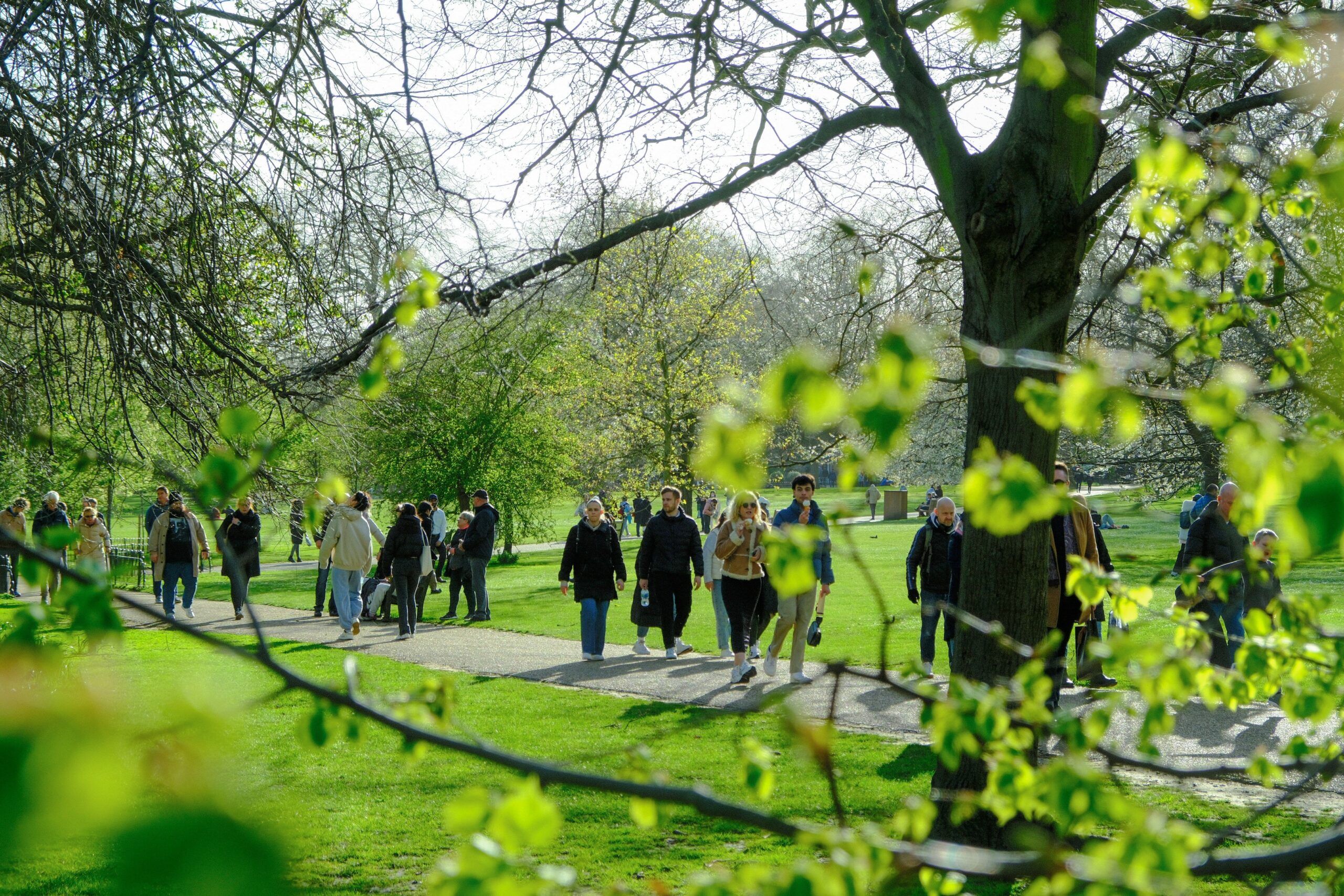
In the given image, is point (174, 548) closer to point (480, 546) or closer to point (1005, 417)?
point (480, 546)

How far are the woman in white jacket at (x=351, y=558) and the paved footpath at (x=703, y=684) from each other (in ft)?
1.27

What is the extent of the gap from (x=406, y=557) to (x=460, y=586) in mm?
3229

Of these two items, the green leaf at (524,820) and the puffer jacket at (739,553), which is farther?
the puffer jacket at (739,553)

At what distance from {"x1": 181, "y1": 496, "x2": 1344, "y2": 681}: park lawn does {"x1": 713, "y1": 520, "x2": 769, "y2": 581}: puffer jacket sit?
1.06m

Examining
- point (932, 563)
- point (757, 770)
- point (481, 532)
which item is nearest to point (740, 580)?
point (932, 563)

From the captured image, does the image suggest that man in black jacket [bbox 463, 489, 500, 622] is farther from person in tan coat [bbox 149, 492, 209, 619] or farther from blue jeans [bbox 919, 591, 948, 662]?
blue jeans [bbox 919, 591, 948, 662]

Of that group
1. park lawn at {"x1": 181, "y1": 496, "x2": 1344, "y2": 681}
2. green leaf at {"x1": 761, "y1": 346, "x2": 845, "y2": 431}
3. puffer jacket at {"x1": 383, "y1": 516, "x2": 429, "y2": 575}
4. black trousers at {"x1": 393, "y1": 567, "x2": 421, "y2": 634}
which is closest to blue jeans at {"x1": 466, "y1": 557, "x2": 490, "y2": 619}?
park lawn at {"x1": 181, "y1": 496, "x2": 1344, "y2": 681}

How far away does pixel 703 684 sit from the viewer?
11.7m

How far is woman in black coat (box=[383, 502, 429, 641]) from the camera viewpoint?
51.2ft

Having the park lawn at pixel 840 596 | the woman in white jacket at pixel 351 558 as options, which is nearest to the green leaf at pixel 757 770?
the park lawn at pixel 840 596

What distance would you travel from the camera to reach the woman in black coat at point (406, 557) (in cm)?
1559

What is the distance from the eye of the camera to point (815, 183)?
25.7ft

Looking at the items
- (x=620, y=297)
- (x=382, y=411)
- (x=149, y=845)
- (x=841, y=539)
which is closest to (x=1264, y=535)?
(x=382, y=411)

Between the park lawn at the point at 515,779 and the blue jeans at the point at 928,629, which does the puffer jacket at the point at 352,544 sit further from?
the blue jeans at the point at 928,629
